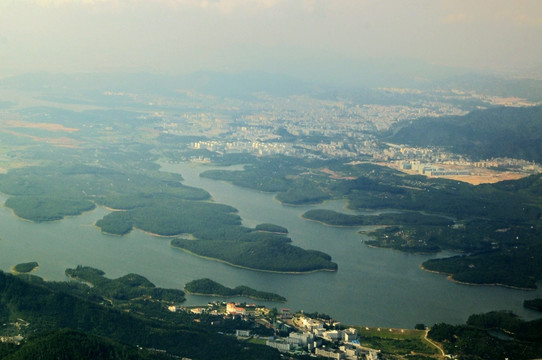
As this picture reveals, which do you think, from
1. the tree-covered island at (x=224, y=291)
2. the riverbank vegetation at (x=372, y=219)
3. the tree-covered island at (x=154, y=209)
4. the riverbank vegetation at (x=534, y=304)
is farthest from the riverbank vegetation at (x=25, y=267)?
the riverbank vegetation at (x=534, y=304)

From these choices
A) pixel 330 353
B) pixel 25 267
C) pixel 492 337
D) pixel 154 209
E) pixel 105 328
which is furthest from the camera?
pixel 154 209

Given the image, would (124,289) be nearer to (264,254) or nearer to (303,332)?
(303,332)

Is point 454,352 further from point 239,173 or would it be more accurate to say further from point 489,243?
point 239,173

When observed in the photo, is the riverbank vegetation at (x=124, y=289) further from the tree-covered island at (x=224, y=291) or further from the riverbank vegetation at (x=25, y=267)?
the riverbank vegetation at (x=25, y=267)

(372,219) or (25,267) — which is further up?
(372,219)

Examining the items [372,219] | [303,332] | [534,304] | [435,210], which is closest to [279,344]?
[303,332]

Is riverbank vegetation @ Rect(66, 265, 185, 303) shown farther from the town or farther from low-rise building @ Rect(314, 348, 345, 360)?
low-rise building @ Rect(314, 348, 345, 360)

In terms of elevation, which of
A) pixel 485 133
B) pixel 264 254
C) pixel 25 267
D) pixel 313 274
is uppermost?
pixel 485 133
